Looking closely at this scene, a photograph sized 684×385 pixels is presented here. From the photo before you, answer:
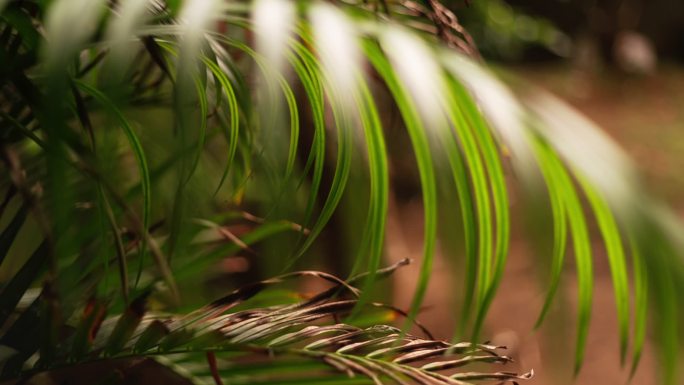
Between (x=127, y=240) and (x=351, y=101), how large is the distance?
476 millimetres

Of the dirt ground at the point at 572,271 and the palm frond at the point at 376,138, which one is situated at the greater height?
the palm frond at the point at 376,138

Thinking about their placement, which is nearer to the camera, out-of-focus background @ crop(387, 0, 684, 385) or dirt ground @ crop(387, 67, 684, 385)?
dirt ground @ crop(387, 67, 684, 385)

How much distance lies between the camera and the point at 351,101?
51cm

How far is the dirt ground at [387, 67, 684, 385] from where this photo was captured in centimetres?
52

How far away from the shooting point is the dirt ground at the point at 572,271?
20.4 inches

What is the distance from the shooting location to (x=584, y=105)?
5.65 meters

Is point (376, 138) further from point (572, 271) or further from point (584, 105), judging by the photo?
point (584, 105)

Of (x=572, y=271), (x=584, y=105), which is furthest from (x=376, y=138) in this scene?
(x=584, y=105)

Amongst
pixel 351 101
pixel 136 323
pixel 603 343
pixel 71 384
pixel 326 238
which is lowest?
pixel 603 343

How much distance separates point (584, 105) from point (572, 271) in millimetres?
2726

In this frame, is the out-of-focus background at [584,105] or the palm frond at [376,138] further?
the out-of-focus background at [584,105]

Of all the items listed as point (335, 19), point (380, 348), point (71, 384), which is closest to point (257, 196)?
point (71, 384)

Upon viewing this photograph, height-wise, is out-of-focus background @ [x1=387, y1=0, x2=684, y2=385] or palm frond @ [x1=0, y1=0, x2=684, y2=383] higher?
palm frond @ [x1=0, y1=0, x2=684, y2=383]

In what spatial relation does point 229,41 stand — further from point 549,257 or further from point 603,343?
point 603,343
